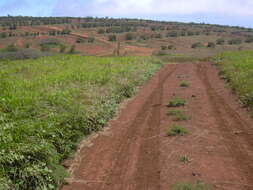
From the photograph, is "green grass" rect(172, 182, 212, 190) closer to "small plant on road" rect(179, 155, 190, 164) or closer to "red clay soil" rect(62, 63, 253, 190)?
"red clay soil" rect(62, 63, 253, 190)

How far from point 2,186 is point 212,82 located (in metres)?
13.4

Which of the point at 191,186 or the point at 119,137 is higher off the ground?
the point at 191,186

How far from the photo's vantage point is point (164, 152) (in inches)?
272

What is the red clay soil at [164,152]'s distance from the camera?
571 centimetres

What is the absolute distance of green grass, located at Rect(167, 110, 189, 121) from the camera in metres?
9.30

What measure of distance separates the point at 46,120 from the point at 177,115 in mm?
3697

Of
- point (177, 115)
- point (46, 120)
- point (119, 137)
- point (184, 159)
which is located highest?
point (46, 120)

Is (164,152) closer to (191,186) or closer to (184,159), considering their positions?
(184,159)

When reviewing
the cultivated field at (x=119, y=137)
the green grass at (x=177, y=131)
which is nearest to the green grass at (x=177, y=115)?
the cultivated field at (x=119, y=137)

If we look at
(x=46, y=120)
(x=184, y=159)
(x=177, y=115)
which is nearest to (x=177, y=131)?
(x=177, y=115)

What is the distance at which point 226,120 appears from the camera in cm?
930

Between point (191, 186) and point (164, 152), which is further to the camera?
point (164, 152)

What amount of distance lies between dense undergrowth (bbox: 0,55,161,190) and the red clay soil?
0.34m

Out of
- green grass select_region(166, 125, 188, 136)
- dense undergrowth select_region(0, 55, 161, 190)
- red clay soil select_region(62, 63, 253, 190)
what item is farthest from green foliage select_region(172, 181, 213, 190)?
green grass select_region(166, 125, 188, 136)
